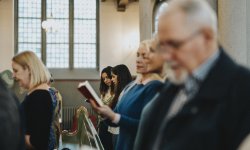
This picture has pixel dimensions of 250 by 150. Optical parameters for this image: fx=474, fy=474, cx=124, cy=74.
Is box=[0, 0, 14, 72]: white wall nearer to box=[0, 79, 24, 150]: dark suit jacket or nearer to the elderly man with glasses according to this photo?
box=[0, 79, 24, 150]: dark suit jacket

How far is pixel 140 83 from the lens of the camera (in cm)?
299

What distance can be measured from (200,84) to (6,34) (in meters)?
14.4

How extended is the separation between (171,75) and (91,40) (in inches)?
579

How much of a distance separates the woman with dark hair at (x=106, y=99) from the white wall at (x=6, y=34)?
9046mm

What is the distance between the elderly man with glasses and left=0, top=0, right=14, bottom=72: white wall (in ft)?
46.2

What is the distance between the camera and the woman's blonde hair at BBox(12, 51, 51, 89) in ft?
10.5

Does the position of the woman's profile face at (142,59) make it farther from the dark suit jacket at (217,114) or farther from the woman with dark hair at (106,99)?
the woman with dark hair at (106,99)

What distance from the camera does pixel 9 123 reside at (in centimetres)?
205

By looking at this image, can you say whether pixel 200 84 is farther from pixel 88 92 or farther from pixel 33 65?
pixel 33 65

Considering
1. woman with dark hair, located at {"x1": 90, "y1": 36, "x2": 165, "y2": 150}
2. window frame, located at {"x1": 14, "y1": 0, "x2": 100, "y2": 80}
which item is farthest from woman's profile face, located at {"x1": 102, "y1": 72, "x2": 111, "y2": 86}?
window frame, located at {"x1": 14, "y1": 0, "x2": 100, "y2": 80}

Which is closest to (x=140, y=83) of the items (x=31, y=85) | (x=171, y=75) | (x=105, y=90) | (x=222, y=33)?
(x=31, y=85)

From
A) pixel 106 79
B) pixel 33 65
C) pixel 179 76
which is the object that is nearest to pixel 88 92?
pixel 33 65

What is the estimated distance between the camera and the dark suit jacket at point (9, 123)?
2.02 meters

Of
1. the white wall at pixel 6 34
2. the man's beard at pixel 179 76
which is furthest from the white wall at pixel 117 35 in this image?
the man's beard at pixel 179 76
